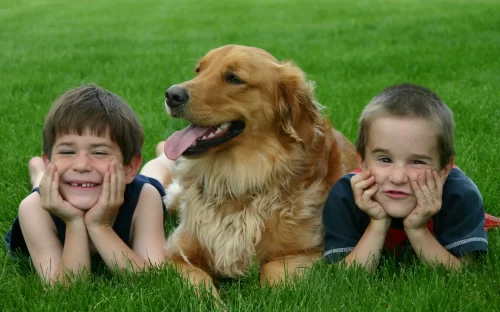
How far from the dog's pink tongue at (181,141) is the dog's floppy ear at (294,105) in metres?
0.45

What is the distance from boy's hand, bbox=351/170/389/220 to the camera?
3416mm

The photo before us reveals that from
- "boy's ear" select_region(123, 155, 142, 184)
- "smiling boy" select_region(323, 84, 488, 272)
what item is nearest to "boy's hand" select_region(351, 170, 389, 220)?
"smiling boy" select_region(323, 84, 488, 272)

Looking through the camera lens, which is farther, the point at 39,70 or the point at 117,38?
the point at 117,38

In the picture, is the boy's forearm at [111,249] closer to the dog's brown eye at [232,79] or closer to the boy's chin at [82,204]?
the boy's chin at [82,204]

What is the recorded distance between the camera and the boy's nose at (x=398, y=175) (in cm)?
337

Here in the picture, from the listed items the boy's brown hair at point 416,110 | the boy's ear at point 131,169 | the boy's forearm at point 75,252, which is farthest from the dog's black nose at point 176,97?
the boy's brown hair at point 416,110

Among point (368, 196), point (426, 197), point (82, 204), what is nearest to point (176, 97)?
point (82, 204)

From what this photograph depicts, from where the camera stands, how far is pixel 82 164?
357cm

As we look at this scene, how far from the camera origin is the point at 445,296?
293 cm

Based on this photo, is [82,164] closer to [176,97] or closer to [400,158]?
[176,97]

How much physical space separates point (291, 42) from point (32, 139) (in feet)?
25.7

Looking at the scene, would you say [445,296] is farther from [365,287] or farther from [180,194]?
[180,194]

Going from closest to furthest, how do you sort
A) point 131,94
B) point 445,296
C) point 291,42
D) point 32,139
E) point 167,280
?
1. point 445,296
2. point 167,280
3. point 32,139
4. point 131,94
5. point 291,42

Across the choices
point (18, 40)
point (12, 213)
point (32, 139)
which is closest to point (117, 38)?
point (18, 40)
